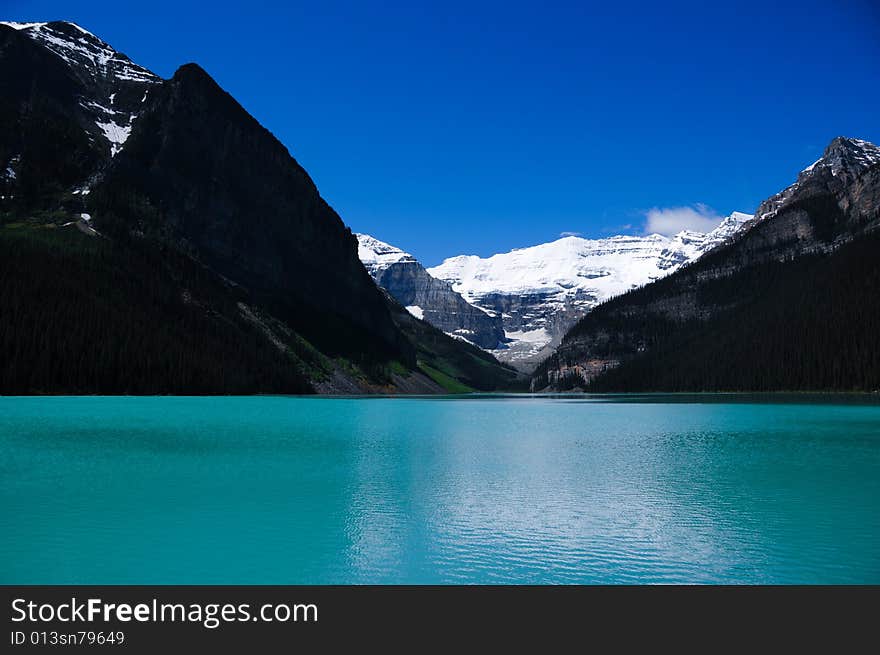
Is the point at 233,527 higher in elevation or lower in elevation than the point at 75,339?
lower

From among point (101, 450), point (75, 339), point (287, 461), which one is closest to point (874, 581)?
point (287, 461)

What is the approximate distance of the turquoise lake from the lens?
24438 mm

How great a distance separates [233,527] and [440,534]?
8469mm

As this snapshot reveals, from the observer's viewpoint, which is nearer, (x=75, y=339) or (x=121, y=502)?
(x=121, y=502)

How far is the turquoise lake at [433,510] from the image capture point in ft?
80.2

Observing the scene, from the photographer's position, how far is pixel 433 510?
34312mm

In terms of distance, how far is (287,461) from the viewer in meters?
51.6
